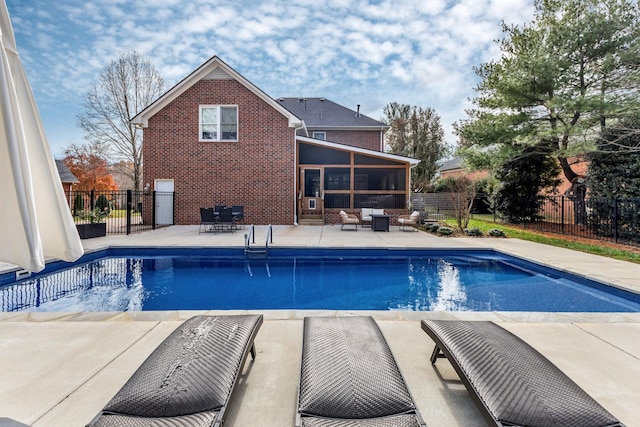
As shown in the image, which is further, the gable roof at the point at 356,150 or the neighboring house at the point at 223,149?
the gable roof at the point at 356,150

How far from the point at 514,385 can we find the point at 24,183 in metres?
3.07

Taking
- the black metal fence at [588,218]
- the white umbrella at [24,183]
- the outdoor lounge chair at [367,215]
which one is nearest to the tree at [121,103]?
the outdoor lounge chair at [367,215]

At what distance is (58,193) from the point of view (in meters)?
2.11

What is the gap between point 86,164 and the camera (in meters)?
23.7

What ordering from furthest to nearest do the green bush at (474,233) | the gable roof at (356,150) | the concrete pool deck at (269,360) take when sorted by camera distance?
the gable roof at (356,150) → the green bush at (474,233) → the concrete pool deck at (269,360)

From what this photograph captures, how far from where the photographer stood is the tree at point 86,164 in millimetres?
23094

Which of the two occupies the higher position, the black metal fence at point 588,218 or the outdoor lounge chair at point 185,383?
the black metal fence at point 588,218

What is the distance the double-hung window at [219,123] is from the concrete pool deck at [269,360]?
1165 centimetres

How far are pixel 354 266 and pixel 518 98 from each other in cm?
1010

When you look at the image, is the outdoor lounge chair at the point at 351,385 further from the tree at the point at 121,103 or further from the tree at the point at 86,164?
the tree at the point at 86,164

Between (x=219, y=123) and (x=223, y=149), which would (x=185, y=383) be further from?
(x=219, y=123)

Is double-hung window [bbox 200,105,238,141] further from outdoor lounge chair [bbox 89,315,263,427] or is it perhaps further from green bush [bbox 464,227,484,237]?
outdoor lounge chair [bbox 89,315,263,427]

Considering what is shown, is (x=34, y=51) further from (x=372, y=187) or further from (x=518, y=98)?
(x=518, y=98)

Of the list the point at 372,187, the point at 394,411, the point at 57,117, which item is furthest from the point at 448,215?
the point at 57,117
